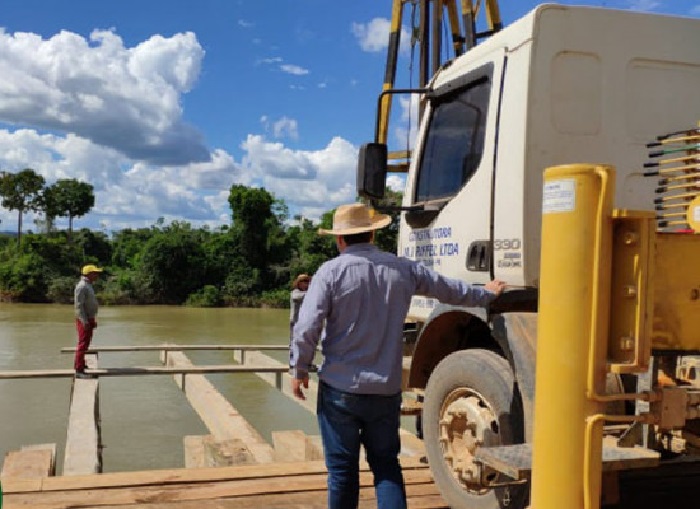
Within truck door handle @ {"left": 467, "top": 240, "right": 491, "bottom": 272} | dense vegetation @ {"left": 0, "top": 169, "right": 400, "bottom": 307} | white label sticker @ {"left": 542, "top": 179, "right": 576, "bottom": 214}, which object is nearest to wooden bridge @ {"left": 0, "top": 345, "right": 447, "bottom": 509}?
truck door handle @ {"left": 467, "top": 240, "right": 491, "bottom": 272}

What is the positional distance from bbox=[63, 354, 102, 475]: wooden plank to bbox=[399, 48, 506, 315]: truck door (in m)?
3.00

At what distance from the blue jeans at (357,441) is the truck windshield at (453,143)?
1496mm

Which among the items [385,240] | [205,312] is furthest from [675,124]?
[205,312]

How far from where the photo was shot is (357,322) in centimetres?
342

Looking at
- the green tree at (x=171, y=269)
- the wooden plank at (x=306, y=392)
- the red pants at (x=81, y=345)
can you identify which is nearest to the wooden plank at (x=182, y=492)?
the wooden plank at (x=306, y=392)

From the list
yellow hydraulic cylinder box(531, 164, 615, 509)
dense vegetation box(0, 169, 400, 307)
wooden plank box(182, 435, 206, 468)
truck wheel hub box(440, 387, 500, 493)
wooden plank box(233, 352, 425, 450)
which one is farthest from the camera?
dense vegetation box(0, 169, 400, 307)

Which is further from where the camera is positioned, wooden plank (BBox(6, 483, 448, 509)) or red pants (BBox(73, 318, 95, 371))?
red pants (BBox(73, 318, 95, 371))

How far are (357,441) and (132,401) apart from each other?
12618 millimetres

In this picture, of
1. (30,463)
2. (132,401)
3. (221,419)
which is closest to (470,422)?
(30,463)

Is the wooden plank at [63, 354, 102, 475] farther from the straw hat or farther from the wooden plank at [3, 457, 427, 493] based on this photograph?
the straw hat

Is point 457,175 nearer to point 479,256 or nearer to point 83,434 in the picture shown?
point 479,256

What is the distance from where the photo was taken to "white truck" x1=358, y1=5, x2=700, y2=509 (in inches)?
147

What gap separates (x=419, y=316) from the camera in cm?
482

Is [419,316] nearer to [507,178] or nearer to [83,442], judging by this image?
[507,178]
